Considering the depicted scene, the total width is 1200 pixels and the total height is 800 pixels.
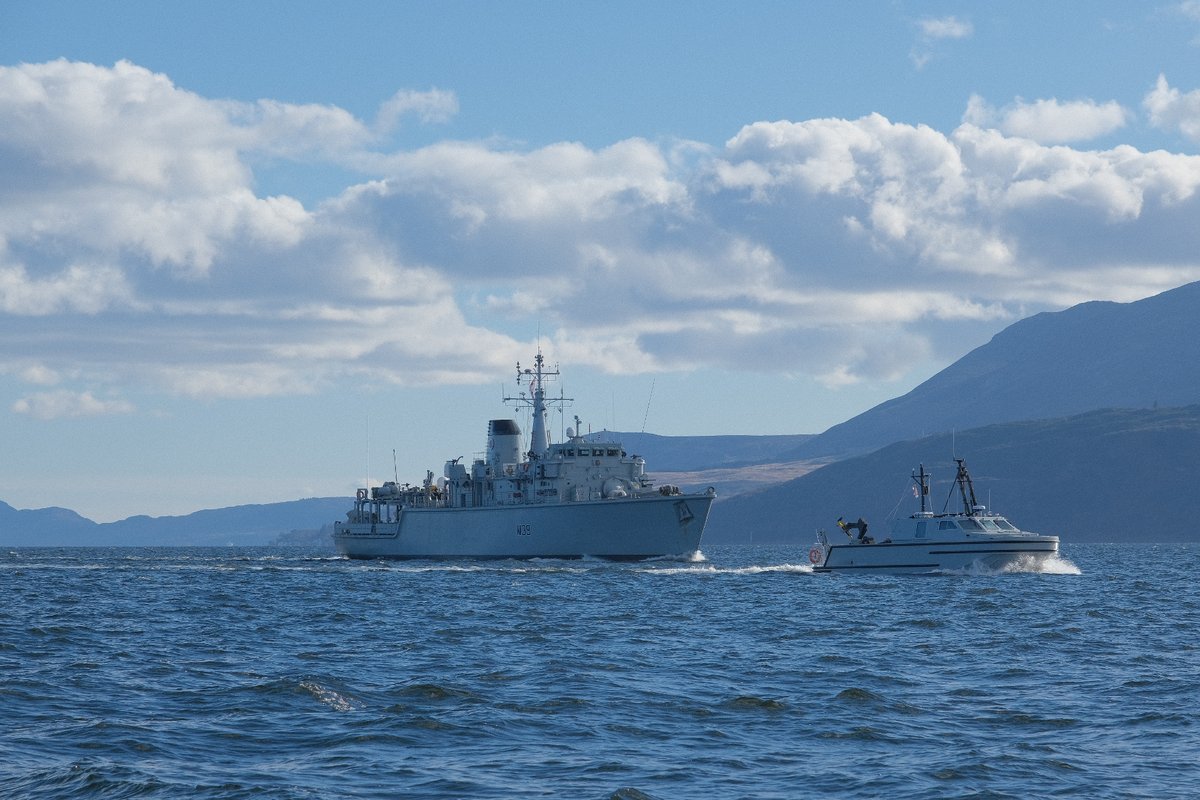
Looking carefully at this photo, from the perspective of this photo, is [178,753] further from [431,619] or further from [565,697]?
[431,619]

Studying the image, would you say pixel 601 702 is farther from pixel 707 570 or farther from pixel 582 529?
pixel 582 529

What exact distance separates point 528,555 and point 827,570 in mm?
34488

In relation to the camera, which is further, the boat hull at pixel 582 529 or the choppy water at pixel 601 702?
the boat hull at pixel 582 529

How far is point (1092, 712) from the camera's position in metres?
28.0

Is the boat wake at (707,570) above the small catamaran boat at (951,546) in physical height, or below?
below

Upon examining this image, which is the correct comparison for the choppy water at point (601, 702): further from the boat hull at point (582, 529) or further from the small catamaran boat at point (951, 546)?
the boat hull at point (582, 529)

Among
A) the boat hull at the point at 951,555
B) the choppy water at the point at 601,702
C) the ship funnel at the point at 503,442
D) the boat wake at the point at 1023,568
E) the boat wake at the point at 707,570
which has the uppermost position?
the ship funnel at the point at 503,442

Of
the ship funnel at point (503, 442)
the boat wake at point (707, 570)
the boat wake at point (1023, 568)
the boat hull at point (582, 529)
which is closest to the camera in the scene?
the boat wake at point (1023, 568)

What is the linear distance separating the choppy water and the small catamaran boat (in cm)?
1702

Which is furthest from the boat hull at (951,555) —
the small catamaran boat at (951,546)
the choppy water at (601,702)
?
the choppy water at (601,702)

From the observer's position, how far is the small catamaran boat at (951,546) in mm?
73188

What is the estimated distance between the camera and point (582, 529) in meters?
105

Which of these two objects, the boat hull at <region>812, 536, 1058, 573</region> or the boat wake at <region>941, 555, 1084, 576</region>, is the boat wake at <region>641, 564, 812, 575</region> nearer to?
the boat hull at <region>812, 536, 1058, 573</region>

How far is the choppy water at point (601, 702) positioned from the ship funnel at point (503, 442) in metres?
67.4
